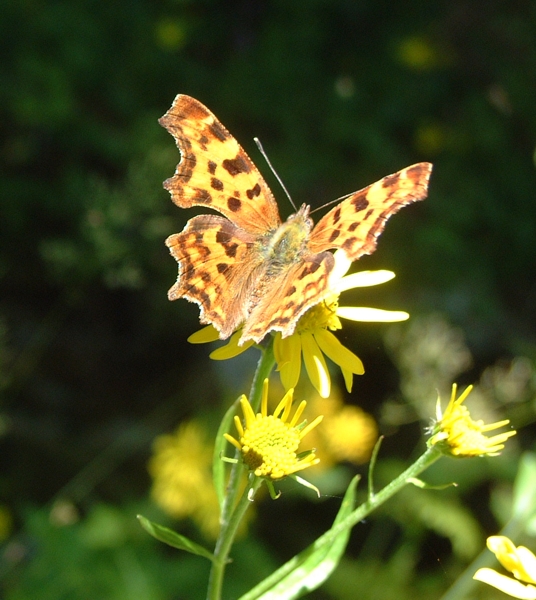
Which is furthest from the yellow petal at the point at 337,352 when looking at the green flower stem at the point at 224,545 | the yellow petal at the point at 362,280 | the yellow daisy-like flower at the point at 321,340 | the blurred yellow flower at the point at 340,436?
the blurred yellow flower at the point at 340,436

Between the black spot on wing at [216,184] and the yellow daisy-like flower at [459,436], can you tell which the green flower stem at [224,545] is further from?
the black spot on wing at [216,184]

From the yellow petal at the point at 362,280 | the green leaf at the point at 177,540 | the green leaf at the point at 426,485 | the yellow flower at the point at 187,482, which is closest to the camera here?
the green leaf at the point at 426,485

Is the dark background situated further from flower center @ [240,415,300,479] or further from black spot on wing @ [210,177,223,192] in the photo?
flower center @ [240,415,300,479]

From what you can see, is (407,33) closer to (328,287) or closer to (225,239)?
(225,239)

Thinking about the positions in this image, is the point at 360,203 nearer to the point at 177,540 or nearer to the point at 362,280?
the point at 362,280

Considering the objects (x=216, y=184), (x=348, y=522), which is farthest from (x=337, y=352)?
(x=216, y=184)

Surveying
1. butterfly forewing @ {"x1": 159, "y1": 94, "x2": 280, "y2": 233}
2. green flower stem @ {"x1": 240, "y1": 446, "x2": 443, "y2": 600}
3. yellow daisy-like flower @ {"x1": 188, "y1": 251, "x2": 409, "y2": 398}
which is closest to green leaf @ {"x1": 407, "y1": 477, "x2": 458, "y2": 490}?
green flower stem @ {"x1": 240, "y1": 446, "x2": 443, "y2": 600}
